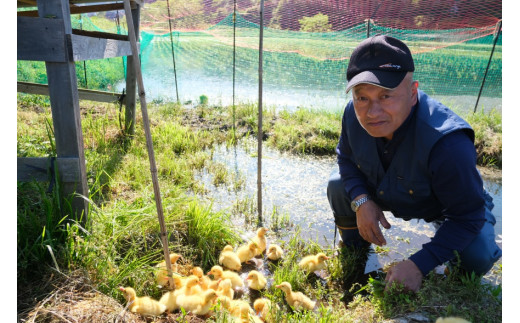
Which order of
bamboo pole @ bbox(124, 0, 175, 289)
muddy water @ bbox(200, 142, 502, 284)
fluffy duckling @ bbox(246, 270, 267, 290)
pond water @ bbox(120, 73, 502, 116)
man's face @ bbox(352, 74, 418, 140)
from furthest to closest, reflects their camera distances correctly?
1. pond water @ bbox(120, 73, 502, 116)
2. muddy water @ bbox(200, 142, 502, 284)
3. fluffy duckling @ bbox(246, 270, 267, 290)
4. man's face @ bbox(352, 74, 418, 140)
5. bamboo pole @ bbox(124, 0, 175, 289)

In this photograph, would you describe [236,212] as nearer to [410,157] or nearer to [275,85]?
[410,157]

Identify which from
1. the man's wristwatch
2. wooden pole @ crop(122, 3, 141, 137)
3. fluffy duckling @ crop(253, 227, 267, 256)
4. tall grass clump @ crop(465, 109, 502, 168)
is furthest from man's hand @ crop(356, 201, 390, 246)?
wooden pole @ crop(122, 3, 141, 137)

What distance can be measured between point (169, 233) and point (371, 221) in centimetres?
196

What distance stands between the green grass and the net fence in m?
3.40

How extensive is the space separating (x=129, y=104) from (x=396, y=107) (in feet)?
16.2

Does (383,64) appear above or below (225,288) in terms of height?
above

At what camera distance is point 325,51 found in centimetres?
1100

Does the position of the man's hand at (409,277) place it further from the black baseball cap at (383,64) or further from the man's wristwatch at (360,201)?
the black baseball cap at (383,64)

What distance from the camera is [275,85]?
12.2 meters

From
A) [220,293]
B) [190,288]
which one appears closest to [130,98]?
[190,288]

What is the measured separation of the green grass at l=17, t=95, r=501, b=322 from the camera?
248 cm

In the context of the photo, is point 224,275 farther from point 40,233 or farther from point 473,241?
point 473,241

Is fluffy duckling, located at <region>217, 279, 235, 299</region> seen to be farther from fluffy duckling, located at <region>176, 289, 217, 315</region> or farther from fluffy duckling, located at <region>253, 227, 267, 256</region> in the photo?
fluffy duckling, located at <region>253, 227, 267, 256</region>

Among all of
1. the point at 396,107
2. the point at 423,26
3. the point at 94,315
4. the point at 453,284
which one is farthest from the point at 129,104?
the point at 423,26
